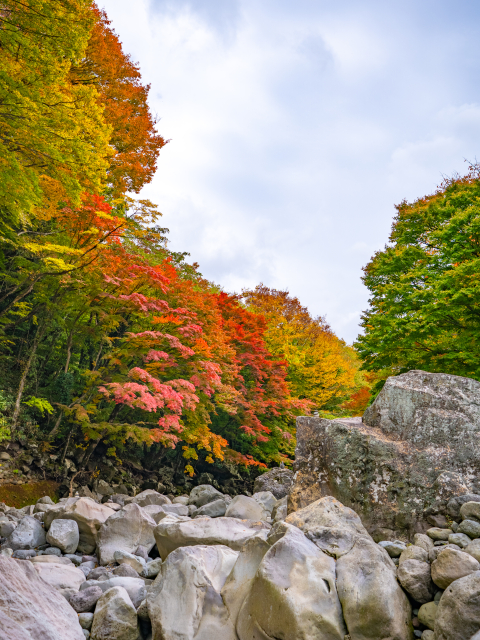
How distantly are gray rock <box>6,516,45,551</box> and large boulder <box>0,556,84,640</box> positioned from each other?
10.3ft

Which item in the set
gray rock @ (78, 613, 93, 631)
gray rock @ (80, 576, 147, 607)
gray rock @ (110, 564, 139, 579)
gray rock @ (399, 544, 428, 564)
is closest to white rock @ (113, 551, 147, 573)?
gray rock @ (110, 564, 139, 579)

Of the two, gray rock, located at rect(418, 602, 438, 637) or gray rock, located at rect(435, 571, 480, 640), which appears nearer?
gray rock, located at rect(435, 571, 480, 640)

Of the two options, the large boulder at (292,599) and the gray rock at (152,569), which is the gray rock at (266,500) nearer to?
the gray rock at (152,569)

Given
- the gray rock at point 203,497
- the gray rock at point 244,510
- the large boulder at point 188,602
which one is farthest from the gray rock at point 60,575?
the gray rock at point 203,497

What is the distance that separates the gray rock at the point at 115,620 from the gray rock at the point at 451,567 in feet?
10.8

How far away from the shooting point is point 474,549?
4.27 metres

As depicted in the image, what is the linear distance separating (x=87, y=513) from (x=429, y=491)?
600 cm

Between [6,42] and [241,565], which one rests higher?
[6,42]

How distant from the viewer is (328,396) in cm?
2216

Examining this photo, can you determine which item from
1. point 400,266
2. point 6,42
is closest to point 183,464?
point 400,266

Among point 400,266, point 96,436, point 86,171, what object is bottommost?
point 96,436

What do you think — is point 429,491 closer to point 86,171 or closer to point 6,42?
point 86,171

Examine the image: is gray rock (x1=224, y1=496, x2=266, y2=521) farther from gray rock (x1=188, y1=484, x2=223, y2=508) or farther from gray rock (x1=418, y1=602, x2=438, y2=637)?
gray rock (x1=418, y1=602, x2=438, y2=637)

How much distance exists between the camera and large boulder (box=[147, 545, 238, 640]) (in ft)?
13.8
